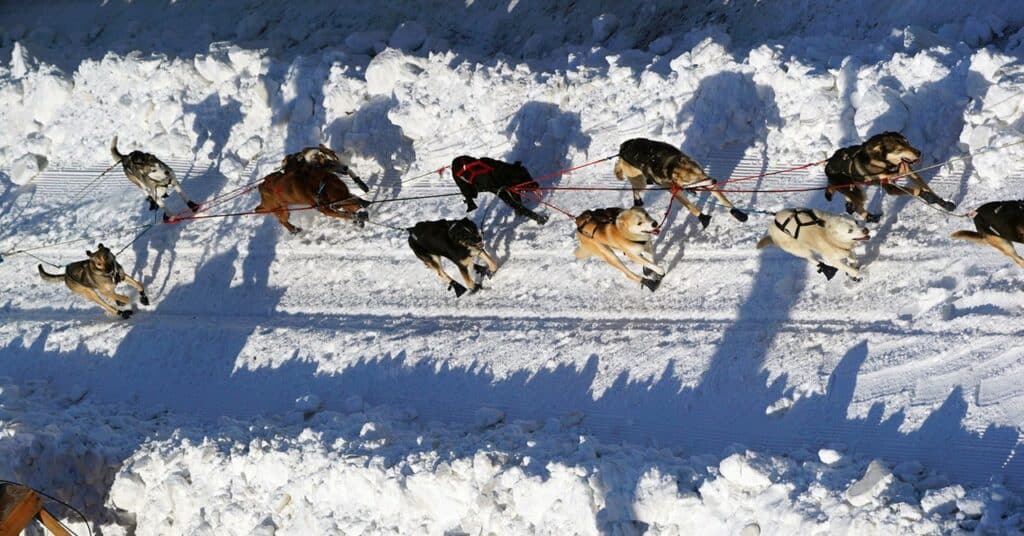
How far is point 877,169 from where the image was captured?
892 cm

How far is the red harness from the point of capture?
34.3 feet

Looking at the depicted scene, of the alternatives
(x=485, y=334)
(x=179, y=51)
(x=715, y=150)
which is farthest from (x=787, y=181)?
(x=179, y=51)

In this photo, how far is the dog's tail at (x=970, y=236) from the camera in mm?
8345

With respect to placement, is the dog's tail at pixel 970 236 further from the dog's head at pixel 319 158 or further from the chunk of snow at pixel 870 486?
the dog's head at pixel 319 158

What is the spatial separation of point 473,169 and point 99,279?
4.02 m

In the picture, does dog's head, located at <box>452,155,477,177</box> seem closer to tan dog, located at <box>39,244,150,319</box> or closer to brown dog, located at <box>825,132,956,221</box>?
brown dog, located at <box>825,132,956,221</box>

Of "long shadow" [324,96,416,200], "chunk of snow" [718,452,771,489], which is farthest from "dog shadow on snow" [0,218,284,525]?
"chunk of snow" [718,452,771,489]

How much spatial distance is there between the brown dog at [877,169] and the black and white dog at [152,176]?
6.89 meters

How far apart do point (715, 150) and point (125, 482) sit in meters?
6.05

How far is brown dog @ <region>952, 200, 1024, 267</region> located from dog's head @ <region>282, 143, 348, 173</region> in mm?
6135

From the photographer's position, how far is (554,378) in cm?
951

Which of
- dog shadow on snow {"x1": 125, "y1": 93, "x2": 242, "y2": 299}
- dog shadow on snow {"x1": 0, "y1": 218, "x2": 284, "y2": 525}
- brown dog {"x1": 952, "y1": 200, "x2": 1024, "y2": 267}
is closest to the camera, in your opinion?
brown dog {"x1": 952, "y1": 200, "x2": 1024, "y2": 267}

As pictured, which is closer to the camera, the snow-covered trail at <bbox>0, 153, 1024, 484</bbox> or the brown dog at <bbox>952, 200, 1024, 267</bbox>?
the brown dog at <bbox>952, 200, 1024, 267</bbox>

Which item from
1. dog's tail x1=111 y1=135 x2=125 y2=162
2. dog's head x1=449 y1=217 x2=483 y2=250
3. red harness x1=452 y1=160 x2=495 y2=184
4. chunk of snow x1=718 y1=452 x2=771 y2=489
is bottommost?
chunk of snow x1=718 y1=452 x2=771 y2=489
